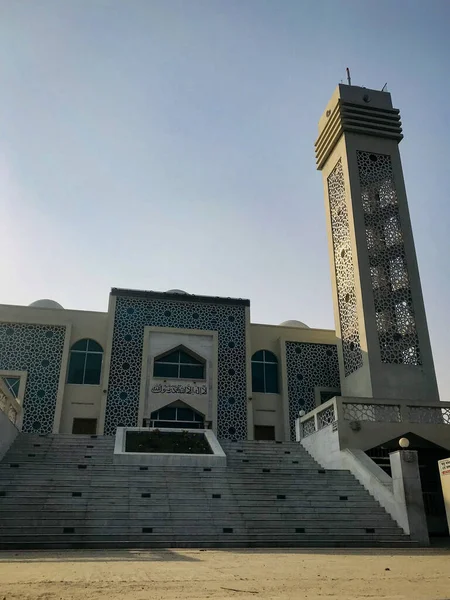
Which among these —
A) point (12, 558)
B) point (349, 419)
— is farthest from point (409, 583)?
point (349, 419)

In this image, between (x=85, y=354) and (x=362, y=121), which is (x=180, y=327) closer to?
(x=85, y=354)

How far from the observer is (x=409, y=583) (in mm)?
3850

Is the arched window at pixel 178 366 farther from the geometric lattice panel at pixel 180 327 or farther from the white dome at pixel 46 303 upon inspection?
the white dome at pixel 46 303

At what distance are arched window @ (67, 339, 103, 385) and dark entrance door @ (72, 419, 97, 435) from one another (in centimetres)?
113

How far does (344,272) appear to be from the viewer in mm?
15945

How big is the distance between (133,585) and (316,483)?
6.37m

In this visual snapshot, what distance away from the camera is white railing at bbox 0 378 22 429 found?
10.6m

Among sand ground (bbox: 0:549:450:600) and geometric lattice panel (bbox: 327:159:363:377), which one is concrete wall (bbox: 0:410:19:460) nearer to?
sand ground (bbox: 0:549:450:600)

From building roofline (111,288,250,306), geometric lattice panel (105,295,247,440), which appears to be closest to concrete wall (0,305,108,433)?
geometric lattice panel (105,295,247,440)

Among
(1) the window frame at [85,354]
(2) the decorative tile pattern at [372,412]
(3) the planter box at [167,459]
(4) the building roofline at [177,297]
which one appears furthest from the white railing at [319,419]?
(1) the window frame at [85,354]

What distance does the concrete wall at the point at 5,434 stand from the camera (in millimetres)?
10070

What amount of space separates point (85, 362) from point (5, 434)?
18.7 ft

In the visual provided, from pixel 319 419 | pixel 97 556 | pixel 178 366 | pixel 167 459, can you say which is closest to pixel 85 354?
pixel 178 366

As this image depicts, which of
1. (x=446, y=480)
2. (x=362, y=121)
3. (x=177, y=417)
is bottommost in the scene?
(x=446, y=480)
